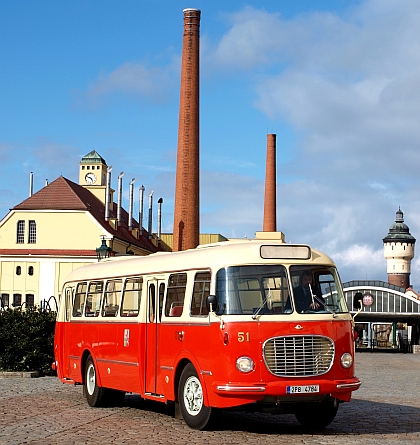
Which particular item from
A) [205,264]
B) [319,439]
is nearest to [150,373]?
[205,264]

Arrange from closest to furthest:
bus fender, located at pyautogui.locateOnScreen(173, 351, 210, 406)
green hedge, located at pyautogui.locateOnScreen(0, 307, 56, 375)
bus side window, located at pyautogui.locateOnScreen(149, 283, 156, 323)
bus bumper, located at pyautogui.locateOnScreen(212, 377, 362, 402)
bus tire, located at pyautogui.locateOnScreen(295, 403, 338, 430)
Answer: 1. bus bumper, located at pyautogui.locateOnScreen(212, 377, 362, 402)
2. bus fender, located at pyautogui.locateOnScreen(173, 351, 210, 406)
3. bus tire, located at pyautogui.locateOnScreen(295, 403, 338, 430)
4. bus side window, located at pyautogui.locateOnScreen(149, 283, 156, 323)
5. green hedge, located at pyautogui.locateOnScreen(0, 307, 56, 375)

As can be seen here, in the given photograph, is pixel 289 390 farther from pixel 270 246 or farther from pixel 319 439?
pixel 270 246

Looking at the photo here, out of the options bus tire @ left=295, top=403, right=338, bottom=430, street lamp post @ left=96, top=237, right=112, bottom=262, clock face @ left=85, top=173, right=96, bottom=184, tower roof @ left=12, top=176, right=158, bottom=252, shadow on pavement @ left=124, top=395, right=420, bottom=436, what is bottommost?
shadow on pavement @ left=124, top=395, right=420, bottom=436

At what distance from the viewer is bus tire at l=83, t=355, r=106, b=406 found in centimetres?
1683

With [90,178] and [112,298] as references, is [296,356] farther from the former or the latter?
[90,178]

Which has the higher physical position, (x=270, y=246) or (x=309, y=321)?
(x=270, y=246)

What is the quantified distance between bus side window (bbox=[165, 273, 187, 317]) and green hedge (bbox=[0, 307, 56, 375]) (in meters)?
11.5

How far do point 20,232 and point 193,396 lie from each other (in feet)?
225

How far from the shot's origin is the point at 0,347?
25.1m

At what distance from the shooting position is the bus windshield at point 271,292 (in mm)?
12852

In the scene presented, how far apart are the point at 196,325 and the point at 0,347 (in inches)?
516

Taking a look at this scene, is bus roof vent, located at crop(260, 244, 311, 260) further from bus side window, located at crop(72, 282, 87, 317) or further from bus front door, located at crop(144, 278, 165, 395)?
bus side window, located at crop(72, 282, 87, 317)

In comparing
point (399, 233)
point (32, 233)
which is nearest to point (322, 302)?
point (32, 233)

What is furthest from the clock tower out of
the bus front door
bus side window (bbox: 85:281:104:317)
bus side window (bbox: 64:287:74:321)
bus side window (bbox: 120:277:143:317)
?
the bus front door
